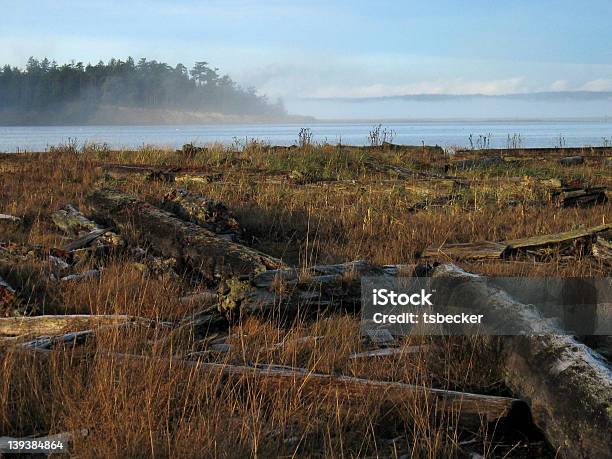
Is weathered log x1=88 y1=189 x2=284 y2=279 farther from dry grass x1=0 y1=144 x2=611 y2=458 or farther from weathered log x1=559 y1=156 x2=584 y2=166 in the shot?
weathered log x1=559 y1=156 x2=584 y2=166

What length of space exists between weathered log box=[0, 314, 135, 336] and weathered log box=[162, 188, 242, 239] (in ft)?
9.88

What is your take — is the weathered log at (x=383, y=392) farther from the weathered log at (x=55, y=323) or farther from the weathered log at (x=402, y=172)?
the weathered log at (x=402, y=172)

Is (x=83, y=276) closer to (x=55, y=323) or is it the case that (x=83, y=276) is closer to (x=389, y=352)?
(x=55, y=323)

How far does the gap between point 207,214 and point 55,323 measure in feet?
11.1

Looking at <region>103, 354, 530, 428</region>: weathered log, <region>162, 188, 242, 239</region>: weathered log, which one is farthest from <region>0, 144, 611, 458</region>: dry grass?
<region>162, 188, 242, 239</region>: weathered log

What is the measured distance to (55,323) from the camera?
4.34 m

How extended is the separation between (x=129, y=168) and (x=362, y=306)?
9244 millimetres

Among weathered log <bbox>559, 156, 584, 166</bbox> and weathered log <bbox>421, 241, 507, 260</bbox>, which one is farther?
weathered log <bbox>559, 156, 584, 166</bbox>

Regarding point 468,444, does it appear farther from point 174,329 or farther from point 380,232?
point 380,232

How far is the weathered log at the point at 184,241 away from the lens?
5.76 m

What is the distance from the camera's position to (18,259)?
5.97 m

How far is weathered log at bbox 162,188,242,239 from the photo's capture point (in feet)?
24.6

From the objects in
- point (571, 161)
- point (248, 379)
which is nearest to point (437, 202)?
point (248, 379)

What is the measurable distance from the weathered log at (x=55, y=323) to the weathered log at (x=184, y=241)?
1.37 m
